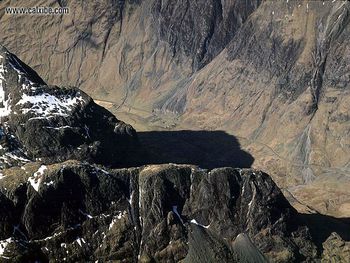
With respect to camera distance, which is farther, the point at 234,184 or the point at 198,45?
the point at 198,45

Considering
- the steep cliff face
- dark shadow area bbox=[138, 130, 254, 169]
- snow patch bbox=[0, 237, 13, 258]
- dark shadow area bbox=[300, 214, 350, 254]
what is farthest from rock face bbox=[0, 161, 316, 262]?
dark shadow area bbox=[138, 130, 254, 169]

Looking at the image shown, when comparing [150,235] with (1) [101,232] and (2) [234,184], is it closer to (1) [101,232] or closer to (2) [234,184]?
(1) [101,232]

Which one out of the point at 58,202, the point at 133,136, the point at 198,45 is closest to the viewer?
the point at 58,202

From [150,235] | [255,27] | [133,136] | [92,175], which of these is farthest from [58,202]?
[255,27]

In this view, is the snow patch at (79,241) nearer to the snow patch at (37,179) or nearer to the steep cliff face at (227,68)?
the snow patch at (37,179)

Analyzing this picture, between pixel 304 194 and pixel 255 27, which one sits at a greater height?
pixel 255 27

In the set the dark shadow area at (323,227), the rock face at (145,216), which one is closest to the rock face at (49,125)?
the rock face at (145,216)
